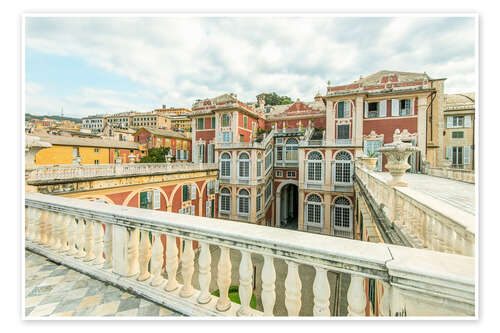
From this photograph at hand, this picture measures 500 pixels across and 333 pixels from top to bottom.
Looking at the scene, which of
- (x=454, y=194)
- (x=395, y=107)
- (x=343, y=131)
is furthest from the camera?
(x=343, y=131)

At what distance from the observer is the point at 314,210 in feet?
62.5

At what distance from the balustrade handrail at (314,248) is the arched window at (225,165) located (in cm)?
1864

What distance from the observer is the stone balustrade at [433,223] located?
166cm

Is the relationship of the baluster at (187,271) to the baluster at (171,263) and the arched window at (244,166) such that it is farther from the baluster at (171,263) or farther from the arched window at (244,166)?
the arched window at (244,166)

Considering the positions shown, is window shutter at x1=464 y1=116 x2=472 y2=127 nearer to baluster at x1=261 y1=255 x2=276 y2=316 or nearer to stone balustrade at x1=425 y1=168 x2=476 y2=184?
stone balustrade at x1=425 y1=168 x2=476 y2=184

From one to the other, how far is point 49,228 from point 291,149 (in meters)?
21.1

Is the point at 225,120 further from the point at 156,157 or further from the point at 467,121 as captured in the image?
the point at 467,121

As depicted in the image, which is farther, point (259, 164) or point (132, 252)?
point (259, 164)

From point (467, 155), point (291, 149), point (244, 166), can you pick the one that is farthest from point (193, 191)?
point (467, 155)

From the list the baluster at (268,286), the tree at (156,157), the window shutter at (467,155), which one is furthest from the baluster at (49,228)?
the window shutter at (467,155)

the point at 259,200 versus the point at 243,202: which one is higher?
the point at 259,200

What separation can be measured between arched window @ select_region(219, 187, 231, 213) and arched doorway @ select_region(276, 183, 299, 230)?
527 centimetres

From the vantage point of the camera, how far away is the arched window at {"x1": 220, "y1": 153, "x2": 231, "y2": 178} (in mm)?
21094

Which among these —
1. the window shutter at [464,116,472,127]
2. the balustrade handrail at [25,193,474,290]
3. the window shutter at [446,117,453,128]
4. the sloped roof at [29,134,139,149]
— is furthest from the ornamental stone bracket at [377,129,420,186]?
the sloped roof at [29,134,139,149]
